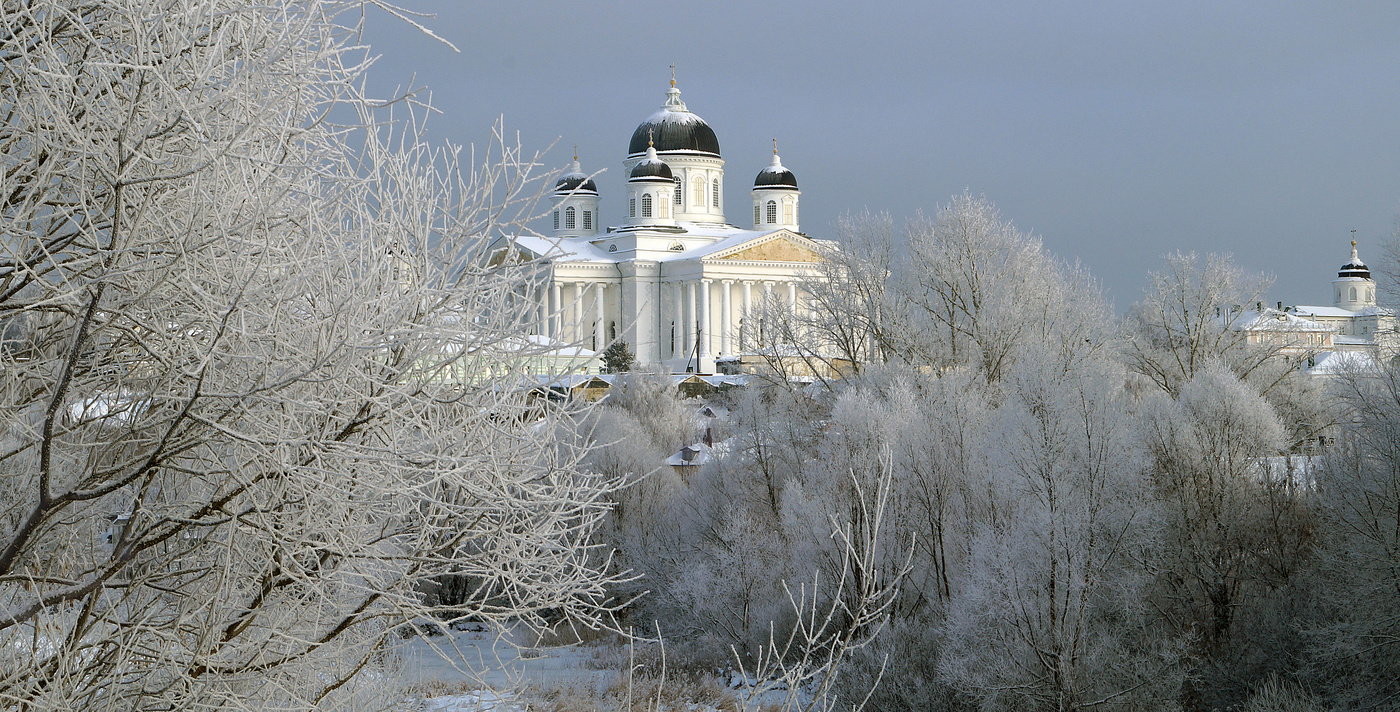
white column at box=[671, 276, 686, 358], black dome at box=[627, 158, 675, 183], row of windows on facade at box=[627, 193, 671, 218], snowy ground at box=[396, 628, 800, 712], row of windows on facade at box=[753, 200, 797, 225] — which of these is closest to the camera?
snowy ground at box=[396, 628, 800, 712]

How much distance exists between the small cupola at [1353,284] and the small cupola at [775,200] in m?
33.9

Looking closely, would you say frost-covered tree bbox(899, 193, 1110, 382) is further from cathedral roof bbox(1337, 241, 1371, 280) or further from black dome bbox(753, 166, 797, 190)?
cathedral roof bbox(1337, 241, 1371, 280)

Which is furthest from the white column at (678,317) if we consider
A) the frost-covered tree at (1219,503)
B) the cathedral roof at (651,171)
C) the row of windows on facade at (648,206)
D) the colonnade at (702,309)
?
the frost-covered tree at (1219,503)

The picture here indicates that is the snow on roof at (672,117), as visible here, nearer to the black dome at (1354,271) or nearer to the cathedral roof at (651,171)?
the cathedral roof at (651,171)

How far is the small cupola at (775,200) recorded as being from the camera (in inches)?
2584

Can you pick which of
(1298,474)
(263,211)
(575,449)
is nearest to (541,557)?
(575,449)

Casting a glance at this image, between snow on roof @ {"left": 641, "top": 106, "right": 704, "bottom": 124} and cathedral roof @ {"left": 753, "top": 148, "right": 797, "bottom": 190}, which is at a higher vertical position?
snow on roof @ {"left": 641, "top": 106, "right": 704, "bottom": 124}

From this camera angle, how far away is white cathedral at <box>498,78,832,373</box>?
5797 centimetres

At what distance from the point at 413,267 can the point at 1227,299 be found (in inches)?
1092

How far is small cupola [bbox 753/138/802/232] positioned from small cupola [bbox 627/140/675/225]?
540 centimetres

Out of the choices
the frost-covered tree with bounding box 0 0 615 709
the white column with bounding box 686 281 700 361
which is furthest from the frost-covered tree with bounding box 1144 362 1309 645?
the white column with bounding box 686 281 700 361

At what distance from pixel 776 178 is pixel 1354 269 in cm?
3588

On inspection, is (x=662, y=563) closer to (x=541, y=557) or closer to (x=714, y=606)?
(x=714, y=606)

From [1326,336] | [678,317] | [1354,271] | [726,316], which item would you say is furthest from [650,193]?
[1354,271]
